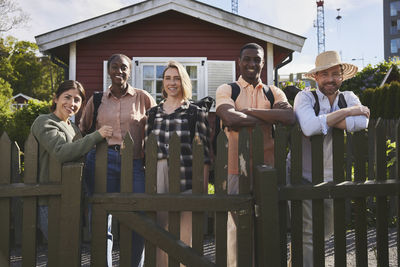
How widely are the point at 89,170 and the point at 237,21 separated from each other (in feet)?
20.9

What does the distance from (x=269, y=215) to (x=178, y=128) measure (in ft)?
3.04

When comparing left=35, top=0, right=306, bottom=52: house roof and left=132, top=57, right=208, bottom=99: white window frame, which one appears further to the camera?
left=132, top=57, right=208, bottom=99: white window frame

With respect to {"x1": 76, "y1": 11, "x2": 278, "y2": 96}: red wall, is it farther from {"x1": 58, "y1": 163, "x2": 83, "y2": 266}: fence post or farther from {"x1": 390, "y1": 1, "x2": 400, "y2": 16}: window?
{"x1": 390, "y1": 1, "x2": 400, "y2": 16}: window

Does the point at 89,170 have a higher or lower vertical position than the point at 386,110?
lower

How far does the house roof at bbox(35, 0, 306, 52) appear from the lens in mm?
7766

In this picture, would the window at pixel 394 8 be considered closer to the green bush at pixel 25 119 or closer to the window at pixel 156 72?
the window at pixel 156 72

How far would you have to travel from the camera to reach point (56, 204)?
2039 millimetres

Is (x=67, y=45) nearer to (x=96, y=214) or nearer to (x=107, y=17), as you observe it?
(x=107, y=17)

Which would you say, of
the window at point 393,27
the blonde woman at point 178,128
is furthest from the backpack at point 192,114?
the window at point 393,27

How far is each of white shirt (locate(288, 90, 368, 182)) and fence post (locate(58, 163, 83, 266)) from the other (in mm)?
1529

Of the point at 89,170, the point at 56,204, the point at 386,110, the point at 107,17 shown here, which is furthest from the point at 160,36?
the point at 56,204

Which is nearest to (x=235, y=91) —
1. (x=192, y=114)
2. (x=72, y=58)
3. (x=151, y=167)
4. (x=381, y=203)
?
(x=192, y=114)

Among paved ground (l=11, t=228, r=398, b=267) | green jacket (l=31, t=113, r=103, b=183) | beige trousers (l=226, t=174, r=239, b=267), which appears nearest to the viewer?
green jacket (l=31, t=113, r=103, b=183)

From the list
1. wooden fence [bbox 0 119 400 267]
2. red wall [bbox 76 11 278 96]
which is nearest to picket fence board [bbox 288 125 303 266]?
wooden fence [bbox 0 119 400 267]
